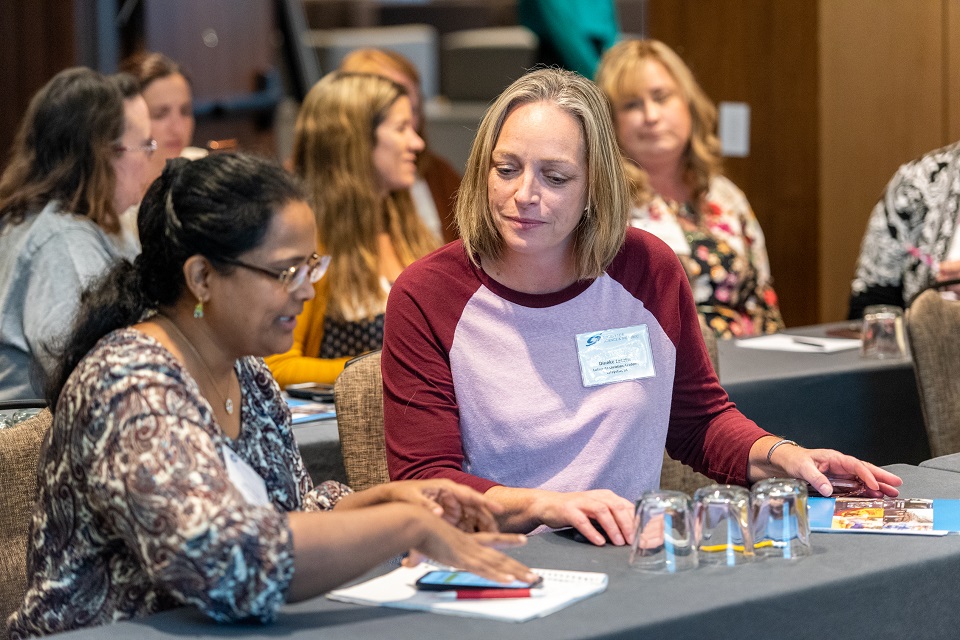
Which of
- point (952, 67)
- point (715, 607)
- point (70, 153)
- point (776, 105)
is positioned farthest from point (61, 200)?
point (952, 67)

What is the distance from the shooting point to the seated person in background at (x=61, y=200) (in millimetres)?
3279

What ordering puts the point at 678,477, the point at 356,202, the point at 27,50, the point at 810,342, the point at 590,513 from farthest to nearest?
the point at 27,50 < the point at 356,202 < the point at 810,342 < the point at 678,477 < the point at 590,513

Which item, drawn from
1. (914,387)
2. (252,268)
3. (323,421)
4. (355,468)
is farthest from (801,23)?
(252,268)

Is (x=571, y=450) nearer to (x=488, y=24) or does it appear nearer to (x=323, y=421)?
(x=323, y=421)

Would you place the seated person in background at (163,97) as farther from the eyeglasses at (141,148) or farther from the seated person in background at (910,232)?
the seated person in background at (910,232)

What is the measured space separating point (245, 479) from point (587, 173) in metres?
0.82

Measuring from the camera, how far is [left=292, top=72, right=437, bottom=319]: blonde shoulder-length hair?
3.74 meters

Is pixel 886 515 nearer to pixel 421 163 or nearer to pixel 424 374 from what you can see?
pixel 424 374

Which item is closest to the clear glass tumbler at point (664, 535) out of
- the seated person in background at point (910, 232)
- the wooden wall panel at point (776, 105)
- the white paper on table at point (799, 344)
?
the white paper on table at point (799, 344)

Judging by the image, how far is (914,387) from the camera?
3.43 metres

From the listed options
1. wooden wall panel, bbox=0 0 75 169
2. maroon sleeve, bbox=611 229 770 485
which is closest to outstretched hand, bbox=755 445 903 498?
maroon sleeve, bbox=611 229 770 485

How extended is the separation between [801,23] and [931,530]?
357 cm

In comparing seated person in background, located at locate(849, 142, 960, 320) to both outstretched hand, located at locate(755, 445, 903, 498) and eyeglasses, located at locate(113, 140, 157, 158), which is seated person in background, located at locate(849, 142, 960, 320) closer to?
outstretched hand, located at locate(755, 445, 903, 498)

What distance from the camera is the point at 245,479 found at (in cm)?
168
